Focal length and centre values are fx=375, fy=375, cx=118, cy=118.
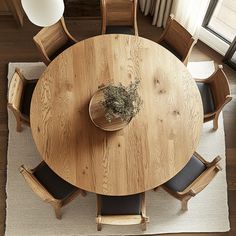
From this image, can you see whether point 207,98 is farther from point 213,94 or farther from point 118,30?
point 118,30

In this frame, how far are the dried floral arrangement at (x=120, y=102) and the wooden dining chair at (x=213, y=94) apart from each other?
808 millimetres

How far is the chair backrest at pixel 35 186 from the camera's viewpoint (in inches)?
106

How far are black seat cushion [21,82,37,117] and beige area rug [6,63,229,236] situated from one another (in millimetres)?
472

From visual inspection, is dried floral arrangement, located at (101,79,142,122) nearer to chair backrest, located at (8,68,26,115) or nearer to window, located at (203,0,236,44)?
chair backrest, located at (8,68,26,115)

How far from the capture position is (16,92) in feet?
9.74

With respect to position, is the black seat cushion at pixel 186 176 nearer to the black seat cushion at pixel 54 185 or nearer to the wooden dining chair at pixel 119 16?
the black seat cushion at pixel 54 185

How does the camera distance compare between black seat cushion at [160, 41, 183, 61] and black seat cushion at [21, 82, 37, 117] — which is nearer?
black seat cushion at [21, 82, 37, 117]

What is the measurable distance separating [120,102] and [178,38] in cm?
100

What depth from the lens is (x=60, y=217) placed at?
323cm

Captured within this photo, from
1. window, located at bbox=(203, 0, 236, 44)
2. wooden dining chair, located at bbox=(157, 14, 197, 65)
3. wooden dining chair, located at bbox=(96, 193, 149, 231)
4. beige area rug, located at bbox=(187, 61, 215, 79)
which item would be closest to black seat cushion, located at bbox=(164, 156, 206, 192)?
wooden dining chair, located at bbox=(96, 193, 149, 231)

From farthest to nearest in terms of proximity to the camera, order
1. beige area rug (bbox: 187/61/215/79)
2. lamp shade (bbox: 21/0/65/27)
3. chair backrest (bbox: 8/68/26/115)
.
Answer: beige area rug (bbox: 187/61/215/79) → chair backrest (bbox: 8/68/26/115) → lamp shade (bbox: 21/0/65/27)

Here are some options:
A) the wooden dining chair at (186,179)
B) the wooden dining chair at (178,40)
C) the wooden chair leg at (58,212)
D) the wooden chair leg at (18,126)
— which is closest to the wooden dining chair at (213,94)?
the wooden dining chair at (178,40)

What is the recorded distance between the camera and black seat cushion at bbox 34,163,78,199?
9.77 feet

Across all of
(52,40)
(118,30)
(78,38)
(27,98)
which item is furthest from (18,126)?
(118,30)
